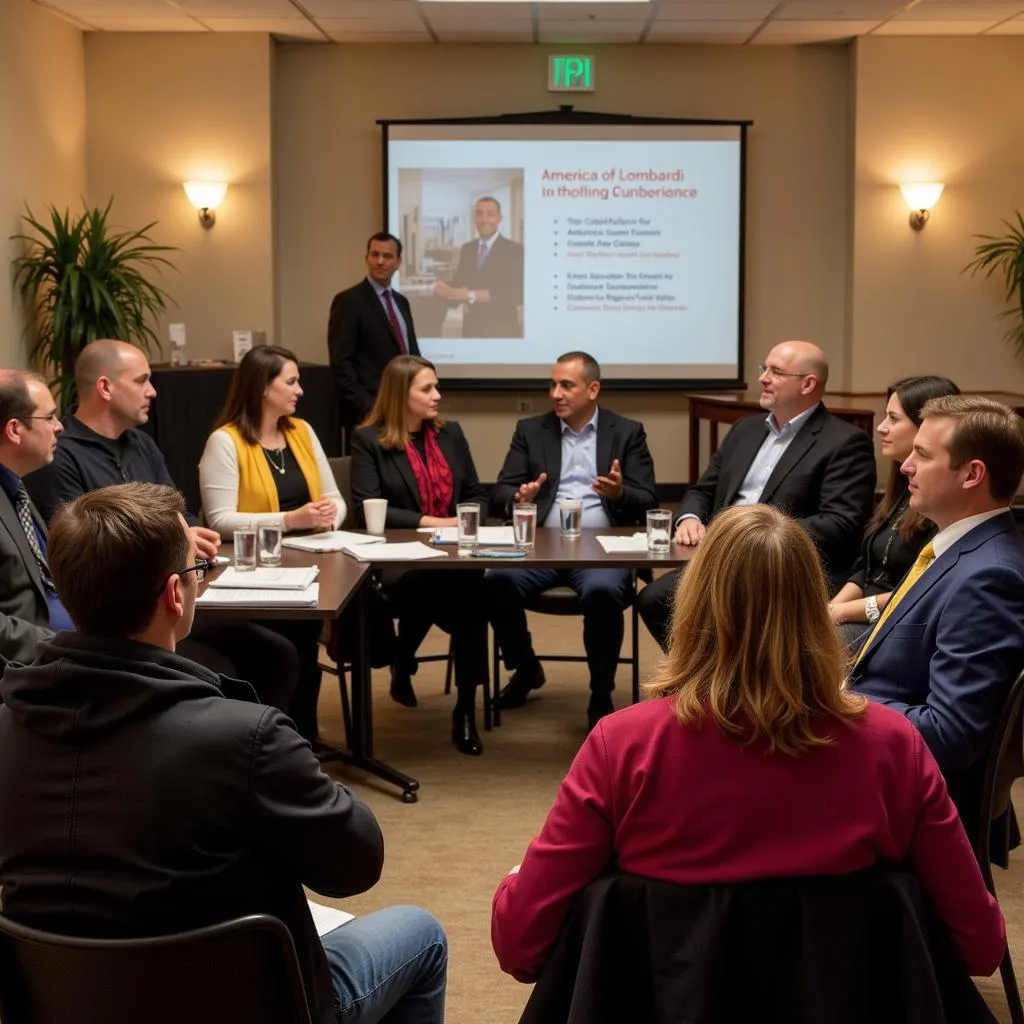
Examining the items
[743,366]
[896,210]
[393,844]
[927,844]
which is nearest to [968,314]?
[896,210]

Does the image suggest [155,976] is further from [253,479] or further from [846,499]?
[846,499]

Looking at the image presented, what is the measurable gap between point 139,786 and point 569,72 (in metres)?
7.38

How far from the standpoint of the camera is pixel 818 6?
7.21 m

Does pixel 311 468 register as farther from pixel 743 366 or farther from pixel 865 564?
pixel 743 366

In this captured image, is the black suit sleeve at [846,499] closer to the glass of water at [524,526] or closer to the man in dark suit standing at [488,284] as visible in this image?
the glass of water at [524,526]

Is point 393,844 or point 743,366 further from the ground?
point 743,366

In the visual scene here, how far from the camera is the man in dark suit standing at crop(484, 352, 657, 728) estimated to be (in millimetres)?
4562

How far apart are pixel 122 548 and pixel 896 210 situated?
24.4 feet

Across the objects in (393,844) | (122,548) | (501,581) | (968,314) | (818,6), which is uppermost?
(818,6)

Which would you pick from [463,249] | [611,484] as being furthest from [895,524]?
[463,249]

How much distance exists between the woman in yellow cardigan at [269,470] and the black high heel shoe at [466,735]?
0.49 meters

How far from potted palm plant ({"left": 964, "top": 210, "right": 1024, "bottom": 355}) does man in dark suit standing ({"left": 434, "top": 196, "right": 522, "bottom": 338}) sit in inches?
109

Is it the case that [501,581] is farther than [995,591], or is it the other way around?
[501,581]

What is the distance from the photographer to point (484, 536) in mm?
4293
